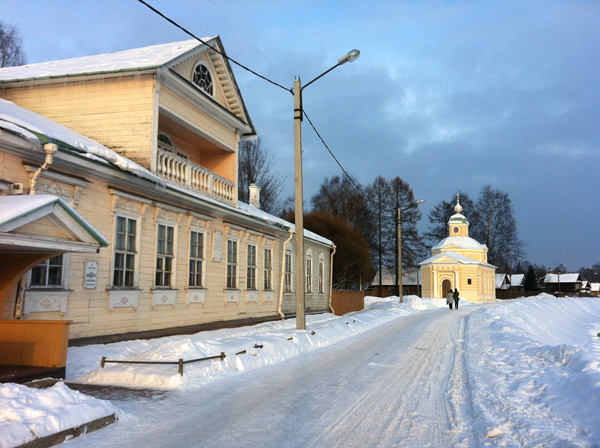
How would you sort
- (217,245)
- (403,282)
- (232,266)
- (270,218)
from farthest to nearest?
(403,282), (270,218), (232,266), (217,245)

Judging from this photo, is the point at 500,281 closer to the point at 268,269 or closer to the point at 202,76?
the point at 268,269

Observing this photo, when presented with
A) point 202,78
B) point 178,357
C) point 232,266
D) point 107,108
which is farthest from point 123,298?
point 202,78

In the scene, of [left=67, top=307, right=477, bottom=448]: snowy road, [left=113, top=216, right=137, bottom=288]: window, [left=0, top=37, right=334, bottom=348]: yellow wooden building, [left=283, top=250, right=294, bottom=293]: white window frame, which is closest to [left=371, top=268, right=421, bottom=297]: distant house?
[left=283, top=250, right=294, bottom=293]: white window frame

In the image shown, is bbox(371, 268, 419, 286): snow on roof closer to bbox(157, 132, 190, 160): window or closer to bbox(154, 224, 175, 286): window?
bbox(157, 132, 190, 160): window

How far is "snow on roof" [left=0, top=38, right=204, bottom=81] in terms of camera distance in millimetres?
12969

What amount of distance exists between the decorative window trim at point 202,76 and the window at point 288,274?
788 cm

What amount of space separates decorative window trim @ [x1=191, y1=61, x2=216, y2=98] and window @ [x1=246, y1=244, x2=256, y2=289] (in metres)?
5.53

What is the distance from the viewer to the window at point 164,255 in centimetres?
1227

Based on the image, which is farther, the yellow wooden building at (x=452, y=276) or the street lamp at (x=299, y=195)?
the yellow wooden building at (x=452, y=276)

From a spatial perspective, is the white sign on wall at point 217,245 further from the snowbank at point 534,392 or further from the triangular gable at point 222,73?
the snowbank at point 534,392

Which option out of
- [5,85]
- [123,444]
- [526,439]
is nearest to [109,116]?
[5,85]

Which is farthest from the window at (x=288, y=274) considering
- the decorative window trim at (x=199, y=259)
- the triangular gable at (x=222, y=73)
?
the decorative window trim at (x=199, y=259)

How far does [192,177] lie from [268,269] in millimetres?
6099

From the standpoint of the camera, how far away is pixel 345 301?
2966 centimetres
